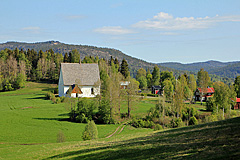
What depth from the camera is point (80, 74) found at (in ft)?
266

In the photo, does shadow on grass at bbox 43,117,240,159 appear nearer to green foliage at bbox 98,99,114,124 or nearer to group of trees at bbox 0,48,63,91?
green foliage at bbox 98,99,114,124

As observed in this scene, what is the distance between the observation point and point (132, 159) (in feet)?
46.5

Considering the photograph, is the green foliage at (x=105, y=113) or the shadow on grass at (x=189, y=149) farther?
the green foliage at (x=105, y=113)

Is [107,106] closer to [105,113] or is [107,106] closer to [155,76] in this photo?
[105,113]

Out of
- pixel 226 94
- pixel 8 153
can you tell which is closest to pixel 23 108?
pixel 8 153

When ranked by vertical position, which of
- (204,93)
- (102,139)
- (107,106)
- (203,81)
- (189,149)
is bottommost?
(102,139)

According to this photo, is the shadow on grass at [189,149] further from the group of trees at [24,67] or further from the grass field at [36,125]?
the group of trees at [24,67]

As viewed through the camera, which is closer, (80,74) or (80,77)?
(80,77)

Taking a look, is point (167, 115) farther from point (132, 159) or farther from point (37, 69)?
point (37, 69)

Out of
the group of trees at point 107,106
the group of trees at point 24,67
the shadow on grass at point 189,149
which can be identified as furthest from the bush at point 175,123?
the group of trees at point 24,67

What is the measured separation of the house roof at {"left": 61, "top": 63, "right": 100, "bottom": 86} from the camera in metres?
79.1

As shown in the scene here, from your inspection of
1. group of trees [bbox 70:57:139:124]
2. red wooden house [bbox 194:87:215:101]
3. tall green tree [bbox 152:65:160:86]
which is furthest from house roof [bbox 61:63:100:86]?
tall green tree [bbox 152:65:160:86]

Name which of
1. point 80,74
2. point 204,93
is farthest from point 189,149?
point 204,93

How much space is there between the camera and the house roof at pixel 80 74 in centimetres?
7906
